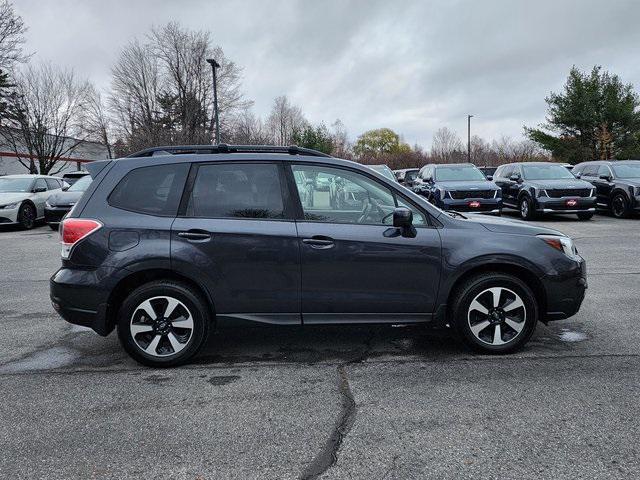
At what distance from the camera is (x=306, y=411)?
3.39 metres

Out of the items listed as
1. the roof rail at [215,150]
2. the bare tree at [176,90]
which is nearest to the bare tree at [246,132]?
the bare tree at [176,90]

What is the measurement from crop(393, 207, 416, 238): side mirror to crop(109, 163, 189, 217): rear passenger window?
1769mm

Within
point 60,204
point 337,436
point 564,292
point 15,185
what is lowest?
point 337,436

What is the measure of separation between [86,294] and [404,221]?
2598 mm

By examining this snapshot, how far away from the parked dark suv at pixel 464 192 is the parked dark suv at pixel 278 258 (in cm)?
1068

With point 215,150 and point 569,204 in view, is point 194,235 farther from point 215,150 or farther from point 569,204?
point 569,204

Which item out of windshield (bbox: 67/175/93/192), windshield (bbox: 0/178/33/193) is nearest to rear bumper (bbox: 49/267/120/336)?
windshield (bbox: 67/175/93/192)

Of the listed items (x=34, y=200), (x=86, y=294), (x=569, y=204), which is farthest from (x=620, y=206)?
(x=34, y=200)

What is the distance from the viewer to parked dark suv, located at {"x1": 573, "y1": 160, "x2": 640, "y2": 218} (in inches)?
605

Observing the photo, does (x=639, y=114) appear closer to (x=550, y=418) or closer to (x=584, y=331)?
(x=584, y=331)

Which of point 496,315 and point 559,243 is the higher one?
point 559,243

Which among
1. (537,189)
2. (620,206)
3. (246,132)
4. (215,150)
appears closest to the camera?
(215,150)

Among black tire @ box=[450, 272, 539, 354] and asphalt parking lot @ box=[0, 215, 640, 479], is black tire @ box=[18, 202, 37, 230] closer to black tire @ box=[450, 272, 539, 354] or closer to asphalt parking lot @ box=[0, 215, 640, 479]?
asphalt parking lot @ box=[0, 215, 640, 479]

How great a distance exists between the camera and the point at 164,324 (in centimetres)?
416
